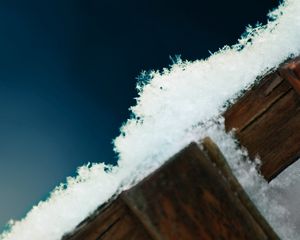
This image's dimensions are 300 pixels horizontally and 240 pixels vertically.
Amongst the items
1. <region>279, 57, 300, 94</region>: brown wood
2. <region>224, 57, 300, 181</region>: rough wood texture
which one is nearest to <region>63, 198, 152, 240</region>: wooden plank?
<region>224, 57, 300, 181</region>: rough wood texture

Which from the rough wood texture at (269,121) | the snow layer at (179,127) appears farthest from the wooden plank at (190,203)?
the rough wood texture at (269,121)

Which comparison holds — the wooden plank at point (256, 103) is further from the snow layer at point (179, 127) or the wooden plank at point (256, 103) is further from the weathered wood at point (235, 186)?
the weathered wood at point (235, 186)

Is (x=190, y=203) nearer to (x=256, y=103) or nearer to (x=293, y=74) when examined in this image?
(x=256, y=103)

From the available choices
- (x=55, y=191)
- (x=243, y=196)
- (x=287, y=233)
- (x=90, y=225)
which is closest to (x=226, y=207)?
(x=243, y=196)

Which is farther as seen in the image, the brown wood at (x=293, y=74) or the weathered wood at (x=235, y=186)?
the brown wood at (x=293, y=74)

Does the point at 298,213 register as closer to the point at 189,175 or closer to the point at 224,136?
the point at 224,136

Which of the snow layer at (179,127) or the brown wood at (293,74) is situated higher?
the snow layer at (179,127)

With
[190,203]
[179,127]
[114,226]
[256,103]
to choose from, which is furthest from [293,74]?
[114,226]

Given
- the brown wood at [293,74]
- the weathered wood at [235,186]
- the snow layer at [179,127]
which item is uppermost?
the snow layer at [179,127]
